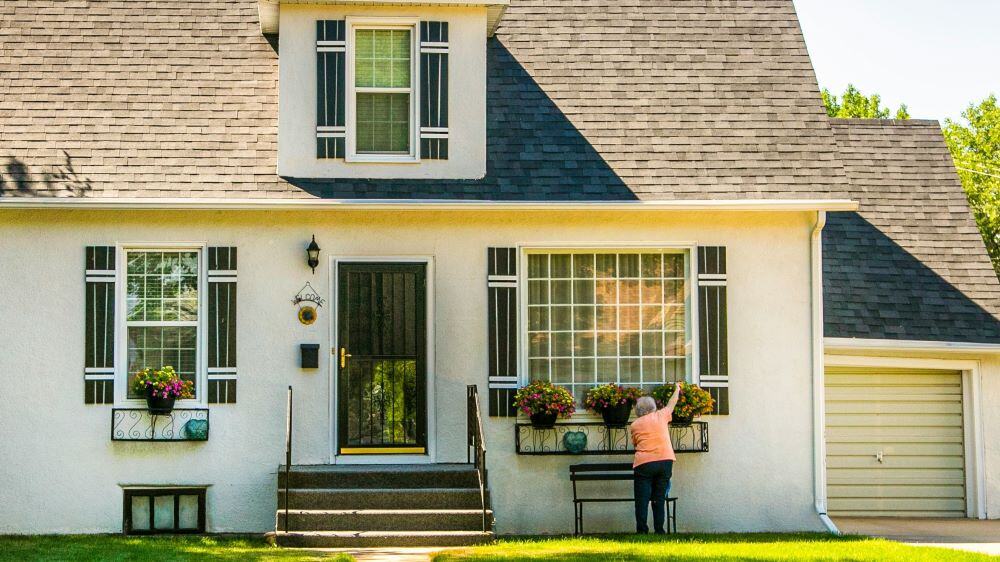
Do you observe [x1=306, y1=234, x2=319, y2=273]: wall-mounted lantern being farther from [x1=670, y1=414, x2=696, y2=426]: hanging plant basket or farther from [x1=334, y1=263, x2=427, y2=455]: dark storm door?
[x1=670, y1=414, x2=696, y2=426]: hanging plant basket

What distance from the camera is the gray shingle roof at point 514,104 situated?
12.3 metres

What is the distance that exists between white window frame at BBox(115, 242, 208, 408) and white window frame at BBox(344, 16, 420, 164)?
1808mm

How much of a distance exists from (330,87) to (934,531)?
7787 millimetres

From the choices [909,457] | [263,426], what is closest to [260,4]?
[263,426]

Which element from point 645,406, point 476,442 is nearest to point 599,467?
point 645,406

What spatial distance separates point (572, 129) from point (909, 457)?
5759mm

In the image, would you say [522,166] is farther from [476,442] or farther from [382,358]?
[476,442]

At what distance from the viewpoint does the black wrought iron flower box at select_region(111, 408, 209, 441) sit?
11930 mm

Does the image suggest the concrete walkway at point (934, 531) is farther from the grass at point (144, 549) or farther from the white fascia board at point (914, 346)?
the grass at point (144, 549)

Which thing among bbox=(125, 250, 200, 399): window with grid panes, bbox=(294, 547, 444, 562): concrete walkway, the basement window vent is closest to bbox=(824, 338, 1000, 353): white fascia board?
bbox=(294, 547, 444, 562): concrete walkway

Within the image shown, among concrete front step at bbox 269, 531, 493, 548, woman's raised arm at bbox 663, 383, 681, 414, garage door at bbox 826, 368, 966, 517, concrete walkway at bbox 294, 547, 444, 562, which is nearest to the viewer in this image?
concrete walkway at bbox 294, 547, 444, 562

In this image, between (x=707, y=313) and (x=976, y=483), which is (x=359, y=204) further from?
(x=976, y=483)

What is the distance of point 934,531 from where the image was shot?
12977mm

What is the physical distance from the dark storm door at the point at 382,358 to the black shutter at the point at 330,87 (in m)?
1.23
